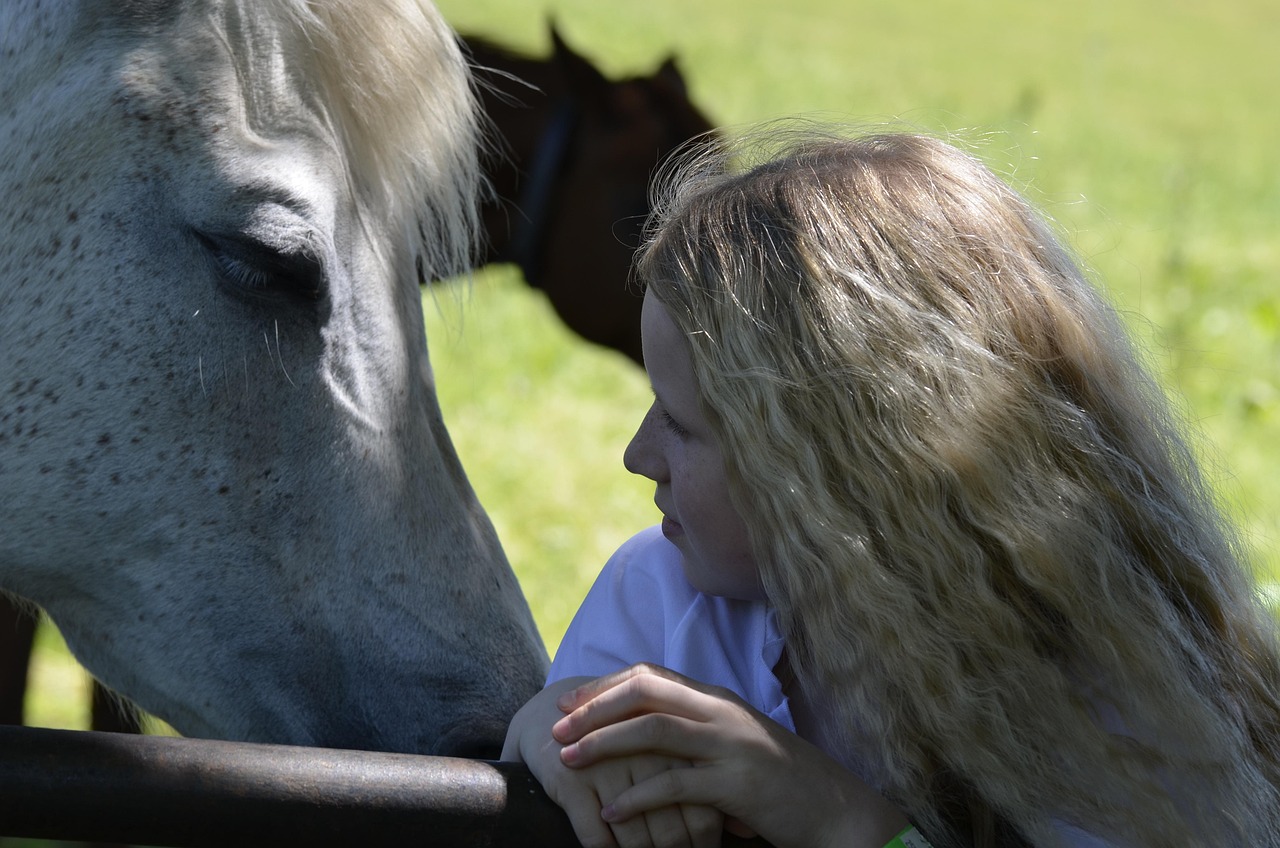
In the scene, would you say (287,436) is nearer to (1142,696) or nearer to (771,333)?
(771,333)

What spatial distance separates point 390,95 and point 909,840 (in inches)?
37.4

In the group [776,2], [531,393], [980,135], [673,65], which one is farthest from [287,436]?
[776,2]

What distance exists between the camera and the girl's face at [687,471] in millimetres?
958

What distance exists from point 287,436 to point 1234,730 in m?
0.89

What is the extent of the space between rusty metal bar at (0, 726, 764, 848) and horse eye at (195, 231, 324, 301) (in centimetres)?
53

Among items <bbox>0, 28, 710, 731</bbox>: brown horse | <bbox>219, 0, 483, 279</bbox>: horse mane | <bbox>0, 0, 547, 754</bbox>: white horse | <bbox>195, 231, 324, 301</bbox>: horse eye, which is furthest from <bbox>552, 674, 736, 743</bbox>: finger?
<bbox>0, 28, 710, 731</bbox>: brown horse

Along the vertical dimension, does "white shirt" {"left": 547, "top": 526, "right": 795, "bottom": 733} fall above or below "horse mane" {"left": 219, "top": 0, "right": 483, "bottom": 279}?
below

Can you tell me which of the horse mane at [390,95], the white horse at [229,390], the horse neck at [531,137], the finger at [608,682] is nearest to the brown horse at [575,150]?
the horse neck at [531,137]

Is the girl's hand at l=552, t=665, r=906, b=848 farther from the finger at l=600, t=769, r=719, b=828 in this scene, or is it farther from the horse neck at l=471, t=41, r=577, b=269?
the horse neck at l=471, t=41, r=577, b=269

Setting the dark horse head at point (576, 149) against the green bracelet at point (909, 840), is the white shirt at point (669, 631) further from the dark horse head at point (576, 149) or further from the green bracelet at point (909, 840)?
the dark horse head at point (576, 149)

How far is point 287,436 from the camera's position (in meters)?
1.22

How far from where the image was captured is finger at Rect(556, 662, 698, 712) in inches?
32.5

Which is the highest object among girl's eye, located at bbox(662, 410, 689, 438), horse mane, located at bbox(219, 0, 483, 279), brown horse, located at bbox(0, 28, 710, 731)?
horse mane, located at bbox(219, 0, 483, 279)

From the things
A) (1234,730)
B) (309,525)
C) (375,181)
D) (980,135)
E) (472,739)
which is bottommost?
(472,739)
